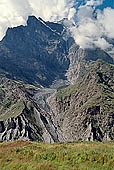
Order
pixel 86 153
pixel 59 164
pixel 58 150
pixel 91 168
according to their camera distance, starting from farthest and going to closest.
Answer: pixel 58 150
pixel 86 153
pixel 59 164
pixel 91 168

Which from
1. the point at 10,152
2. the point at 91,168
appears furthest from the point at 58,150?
the point at 91,168

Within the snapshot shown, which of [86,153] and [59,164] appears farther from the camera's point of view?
[86,153]

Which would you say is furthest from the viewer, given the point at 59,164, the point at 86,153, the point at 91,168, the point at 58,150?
the point at 58,150

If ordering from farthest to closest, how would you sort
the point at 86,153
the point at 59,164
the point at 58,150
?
the point at 58,150
the point at 86,153
the point at 59,164

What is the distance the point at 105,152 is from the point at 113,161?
413cm

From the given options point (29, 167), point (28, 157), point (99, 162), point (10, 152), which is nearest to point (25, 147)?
point (10, 152)

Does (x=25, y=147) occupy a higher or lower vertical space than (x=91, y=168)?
higher

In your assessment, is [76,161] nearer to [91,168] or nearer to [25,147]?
[91,168]

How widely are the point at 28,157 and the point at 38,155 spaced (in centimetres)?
114

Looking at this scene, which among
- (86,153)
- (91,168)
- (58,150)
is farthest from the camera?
(58,150)

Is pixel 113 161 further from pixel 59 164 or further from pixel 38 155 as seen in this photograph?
pixel 38 155

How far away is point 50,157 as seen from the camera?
108 feet

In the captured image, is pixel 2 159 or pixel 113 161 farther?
pixel 2 159

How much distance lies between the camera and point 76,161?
30.7m
